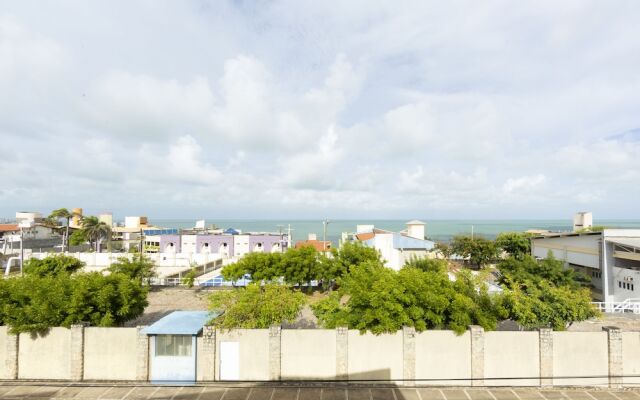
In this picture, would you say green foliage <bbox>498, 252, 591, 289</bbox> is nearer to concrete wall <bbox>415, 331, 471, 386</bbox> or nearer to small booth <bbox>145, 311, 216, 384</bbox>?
concrete wall <bbox>415, 331, 471, 386</bbox>

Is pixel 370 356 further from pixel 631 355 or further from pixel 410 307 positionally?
pixel 631 355

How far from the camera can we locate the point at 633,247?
27.0m

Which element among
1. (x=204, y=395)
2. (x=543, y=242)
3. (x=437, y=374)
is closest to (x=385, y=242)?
(x=543, y=242)

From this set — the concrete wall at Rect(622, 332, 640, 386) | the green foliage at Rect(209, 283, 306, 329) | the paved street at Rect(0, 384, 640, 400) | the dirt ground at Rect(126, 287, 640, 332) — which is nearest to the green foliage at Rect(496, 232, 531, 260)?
the dirt ground at Rect(126, 287, 640, 332)

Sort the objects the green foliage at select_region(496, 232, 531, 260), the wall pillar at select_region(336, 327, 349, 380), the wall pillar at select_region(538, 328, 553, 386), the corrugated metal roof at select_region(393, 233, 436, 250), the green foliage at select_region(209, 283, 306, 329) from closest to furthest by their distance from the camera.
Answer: the wall pillar at select_region(538, 328, 553, 386), the wall pillar at select_region(336, 327, 349, 380), the green foliage at select_region(209, 283, 306, 329), the corrugated metal roof at select_region(393, 233, 436, 250), the green foliage at select_region(496, 232, 531, 260)

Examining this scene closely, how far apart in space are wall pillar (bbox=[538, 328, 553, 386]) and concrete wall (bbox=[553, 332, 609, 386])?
214 millimetres

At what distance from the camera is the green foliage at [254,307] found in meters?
14.6

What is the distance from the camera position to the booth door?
14.3m

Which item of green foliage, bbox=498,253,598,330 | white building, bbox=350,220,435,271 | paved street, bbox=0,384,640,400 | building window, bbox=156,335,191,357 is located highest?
white building, bbox=350,220,435,271

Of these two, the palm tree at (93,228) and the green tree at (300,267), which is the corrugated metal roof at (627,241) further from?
the palm tree at (93,228)

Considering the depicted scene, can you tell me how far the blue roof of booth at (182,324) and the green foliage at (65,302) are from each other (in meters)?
2.07

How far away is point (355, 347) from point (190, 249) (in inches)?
2345

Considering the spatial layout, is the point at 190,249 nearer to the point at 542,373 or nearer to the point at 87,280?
the point at 87,280

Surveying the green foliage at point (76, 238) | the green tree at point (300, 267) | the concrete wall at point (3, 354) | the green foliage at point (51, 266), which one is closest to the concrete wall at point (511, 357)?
the green tree at point (300, 267)
